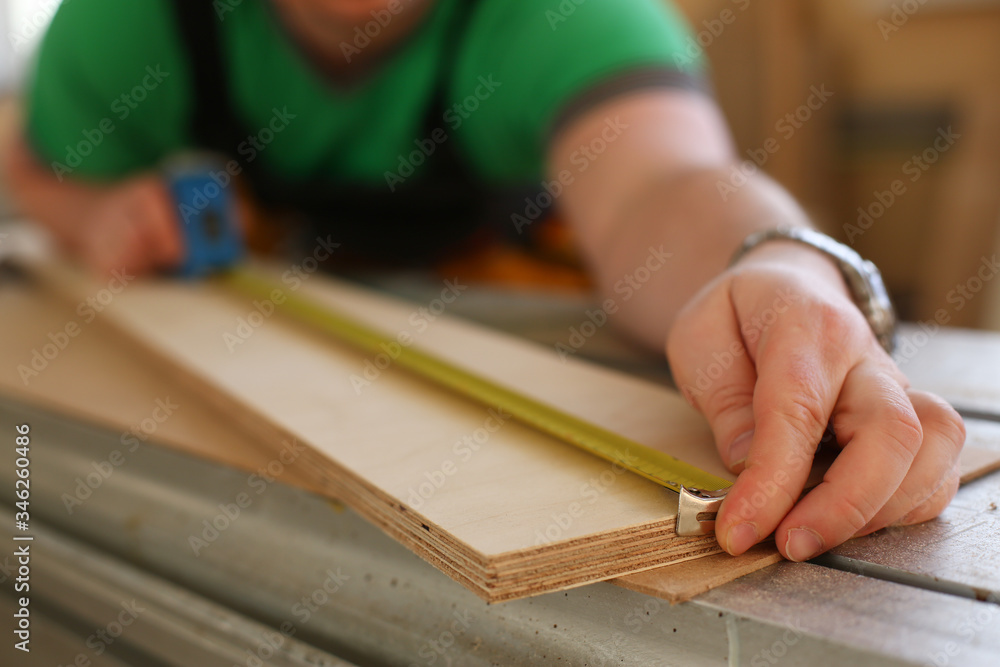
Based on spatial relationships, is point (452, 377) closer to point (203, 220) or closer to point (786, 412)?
point (786, 412)

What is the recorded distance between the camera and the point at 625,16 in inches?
49.3

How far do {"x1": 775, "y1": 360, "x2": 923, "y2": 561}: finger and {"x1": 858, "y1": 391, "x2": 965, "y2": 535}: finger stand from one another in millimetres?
22

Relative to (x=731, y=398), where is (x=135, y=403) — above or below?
below

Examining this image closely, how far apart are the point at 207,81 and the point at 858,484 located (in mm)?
1417

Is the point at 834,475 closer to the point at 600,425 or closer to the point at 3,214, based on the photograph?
the point at 600,425

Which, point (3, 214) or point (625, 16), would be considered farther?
point (3, 214)

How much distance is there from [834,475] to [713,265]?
0.37m

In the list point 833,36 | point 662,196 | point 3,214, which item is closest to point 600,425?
point 662,196

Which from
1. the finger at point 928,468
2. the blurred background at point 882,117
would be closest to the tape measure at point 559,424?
the finger at point 928,468

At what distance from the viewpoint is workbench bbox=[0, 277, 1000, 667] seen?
490mm

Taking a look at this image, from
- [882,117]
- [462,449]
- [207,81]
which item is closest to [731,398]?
[462,449]

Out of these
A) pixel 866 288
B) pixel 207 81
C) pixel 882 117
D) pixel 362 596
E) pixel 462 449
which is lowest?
pixel 362 596

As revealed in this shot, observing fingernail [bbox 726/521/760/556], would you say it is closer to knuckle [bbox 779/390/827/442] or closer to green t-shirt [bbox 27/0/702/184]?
knuckle [bbox 779/390/827/442]

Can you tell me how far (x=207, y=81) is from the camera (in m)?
1.53
